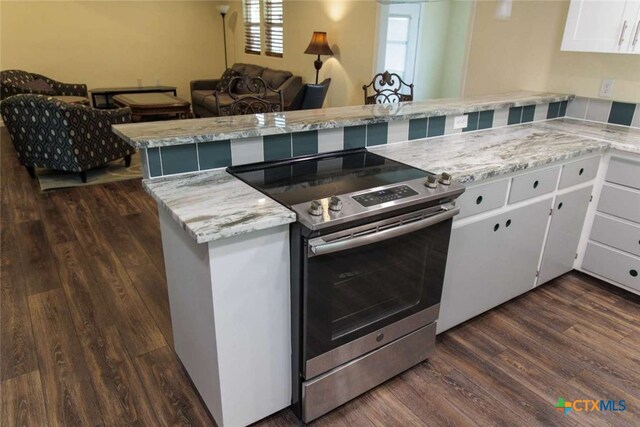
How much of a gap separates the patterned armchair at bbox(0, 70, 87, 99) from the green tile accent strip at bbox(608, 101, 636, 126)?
658cm

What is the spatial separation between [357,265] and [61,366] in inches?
57.8

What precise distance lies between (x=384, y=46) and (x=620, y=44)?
3.01 meters

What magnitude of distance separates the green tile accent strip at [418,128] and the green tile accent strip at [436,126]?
0.13 feet

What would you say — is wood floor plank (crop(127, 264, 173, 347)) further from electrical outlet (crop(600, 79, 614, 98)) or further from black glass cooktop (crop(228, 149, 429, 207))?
electrical outlet (crop(600, 79, 614, 98))

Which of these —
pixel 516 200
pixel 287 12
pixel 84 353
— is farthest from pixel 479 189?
pixel 287 12

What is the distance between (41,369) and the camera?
192cm

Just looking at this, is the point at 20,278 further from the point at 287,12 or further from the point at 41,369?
the point at 287,12

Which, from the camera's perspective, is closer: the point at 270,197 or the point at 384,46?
the point at 270,197

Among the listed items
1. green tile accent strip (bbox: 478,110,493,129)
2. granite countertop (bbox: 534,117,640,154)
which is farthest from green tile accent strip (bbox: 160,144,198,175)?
granite countertop (bbox: 534,117,640,154)

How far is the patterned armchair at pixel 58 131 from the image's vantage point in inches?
153

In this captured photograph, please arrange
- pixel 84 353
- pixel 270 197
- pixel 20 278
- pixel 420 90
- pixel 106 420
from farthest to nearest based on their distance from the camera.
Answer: pixel 420 90, pixel 20 278, pixel 84 353, pixel 106 420, pixel 270 197

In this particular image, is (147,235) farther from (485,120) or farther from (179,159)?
(485,120)

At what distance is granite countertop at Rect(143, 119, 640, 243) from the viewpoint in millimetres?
1313

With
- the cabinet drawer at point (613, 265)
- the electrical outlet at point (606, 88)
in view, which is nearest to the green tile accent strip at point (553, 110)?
the electrical outlet at point (606, 88)
